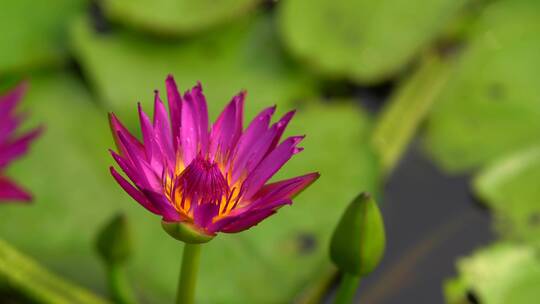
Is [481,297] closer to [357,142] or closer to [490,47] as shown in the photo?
[357,142]

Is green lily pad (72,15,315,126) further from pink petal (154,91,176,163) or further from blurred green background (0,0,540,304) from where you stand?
pink petal (154,91,176,163)

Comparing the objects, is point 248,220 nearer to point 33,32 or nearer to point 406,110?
point 406,110

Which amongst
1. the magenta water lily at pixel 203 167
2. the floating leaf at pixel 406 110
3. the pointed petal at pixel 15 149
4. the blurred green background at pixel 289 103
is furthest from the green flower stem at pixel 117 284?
the floating leaf at pixel 406 110

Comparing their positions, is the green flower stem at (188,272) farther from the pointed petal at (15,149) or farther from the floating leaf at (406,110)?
the floating leaf at (406,110)

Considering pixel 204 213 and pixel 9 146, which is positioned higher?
pixel 204 213

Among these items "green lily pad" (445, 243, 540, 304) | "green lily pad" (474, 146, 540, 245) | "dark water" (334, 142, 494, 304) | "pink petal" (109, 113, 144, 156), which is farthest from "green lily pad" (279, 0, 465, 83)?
"pink petal" (109, 113, 144, 156)

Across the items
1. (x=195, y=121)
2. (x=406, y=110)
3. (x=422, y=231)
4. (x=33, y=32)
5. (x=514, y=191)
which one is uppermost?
(x=195, y=121)

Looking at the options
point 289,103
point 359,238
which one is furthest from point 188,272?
point 289,103
